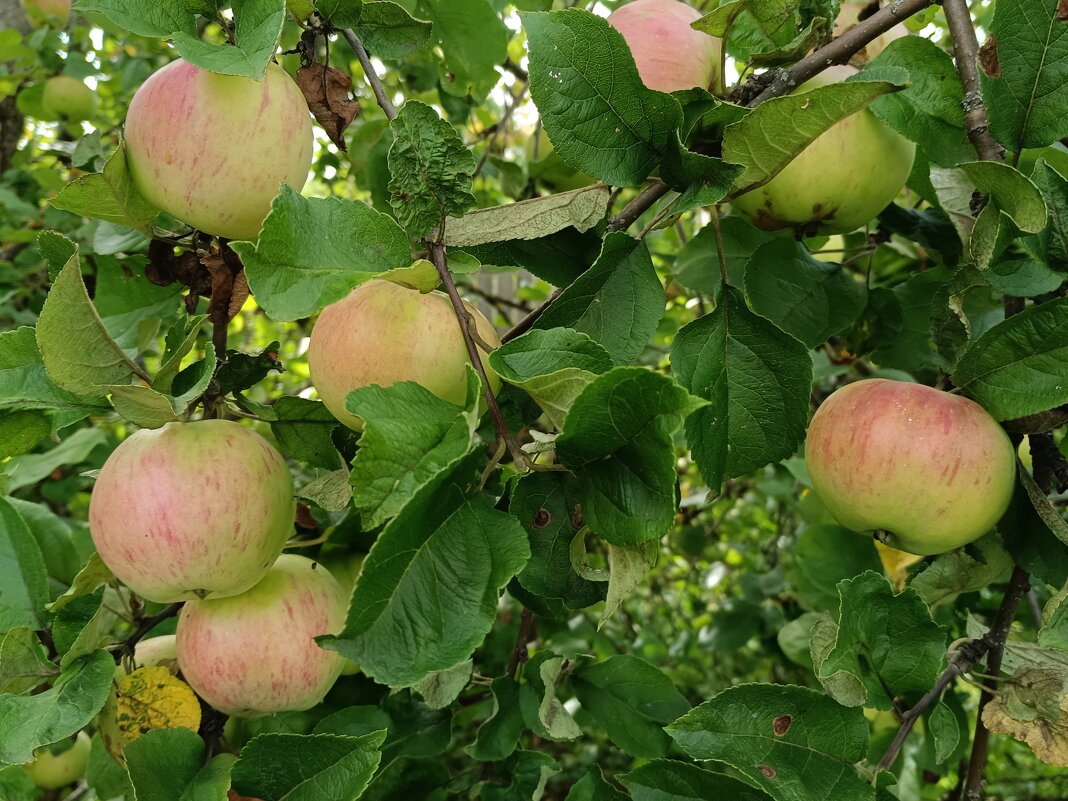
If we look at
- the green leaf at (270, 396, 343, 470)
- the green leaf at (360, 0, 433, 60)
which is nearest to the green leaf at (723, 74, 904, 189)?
the green leaf at (360, 0, 433, 60)

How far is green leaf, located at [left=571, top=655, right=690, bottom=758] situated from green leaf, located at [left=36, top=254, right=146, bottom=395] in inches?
27.3

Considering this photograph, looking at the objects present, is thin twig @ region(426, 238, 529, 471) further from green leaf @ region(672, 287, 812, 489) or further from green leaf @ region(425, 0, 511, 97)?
green leaf @ region(425, 0, 511, 97)

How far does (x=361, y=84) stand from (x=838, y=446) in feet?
5.85

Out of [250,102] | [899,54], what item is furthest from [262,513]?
[899,54]

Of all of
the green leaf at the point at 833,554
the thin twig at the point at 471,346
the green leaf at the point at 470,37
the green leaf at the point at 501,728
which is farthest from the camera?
the green leaf at the point at 833,554

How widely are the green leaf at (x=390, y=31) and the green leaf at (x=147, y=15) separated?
17 centimetres

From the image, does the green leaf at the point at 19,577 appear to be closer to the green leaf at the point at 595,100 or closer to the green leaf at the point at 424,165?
the green leaf at the point at 424,165

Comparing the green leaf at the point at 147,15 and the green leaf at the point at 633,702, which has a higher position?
the green leaf at the point at 147,15

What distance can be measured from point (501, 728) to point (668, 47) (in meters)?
0.81

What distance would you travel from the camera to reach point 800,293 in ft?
3.59

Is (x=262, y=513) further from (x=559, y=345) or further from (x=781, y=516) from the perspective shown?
(x=781, y=516)

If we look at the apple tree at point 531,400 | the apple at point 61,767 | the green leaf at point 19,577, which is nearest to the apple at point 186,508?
the apple tree at point 531,400

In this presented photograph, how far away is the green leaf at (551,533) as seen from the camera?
70cm

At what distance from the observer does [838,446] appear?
2.92 ft
